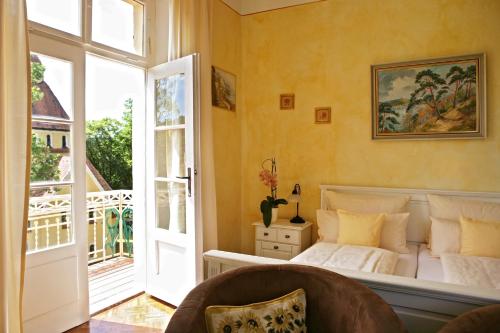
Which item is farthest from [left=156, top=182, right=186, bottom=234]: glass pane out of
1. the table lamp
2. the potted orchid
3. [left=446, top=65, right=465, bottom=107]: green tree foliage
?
[left=446, top=65, right=465, bottom=107]: green tree foliage

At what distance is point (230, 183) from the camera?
3.68 metres

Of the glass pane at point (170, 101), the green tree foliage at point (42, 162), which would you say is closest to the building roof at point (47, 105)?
the green tree foliage at point (42, 162)

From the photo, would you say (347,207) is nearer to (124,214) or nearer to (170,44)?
(170,44)

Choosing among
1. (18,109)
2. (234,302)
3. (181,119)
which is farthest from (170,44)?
(234,302)

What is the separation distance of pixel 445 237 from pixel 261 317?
1901 mm

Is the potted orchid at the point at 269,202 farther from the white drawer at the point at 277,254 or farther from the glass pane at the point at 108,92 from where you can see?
the glass pane at the point at 108,92

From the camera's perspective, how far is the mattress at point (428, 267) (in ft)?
7.14

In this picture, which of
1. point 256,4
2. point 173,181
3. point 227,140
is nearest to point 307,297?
point 173,181

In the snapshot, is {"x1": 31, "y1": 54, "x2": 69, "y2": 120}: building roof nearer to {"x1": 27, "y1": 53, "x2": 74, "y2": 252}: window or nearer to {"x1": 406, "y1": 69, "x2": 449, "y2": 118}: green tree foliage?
{"x1": 27, "y1": 53, "x2": 74, "y2": 252}: window

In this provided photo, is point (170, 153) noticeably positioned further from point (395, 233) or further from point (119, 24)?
point (395, 233)

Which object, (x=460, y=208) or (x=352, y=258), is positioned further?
(x=460, y=208)

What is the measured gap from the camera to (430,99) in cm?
304

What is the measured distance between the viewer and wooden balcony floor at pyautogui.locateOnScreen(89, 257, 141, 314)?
3034 mm

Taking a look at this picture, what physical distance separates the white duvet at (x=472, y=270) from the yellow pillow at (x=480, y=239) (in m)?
0.09
